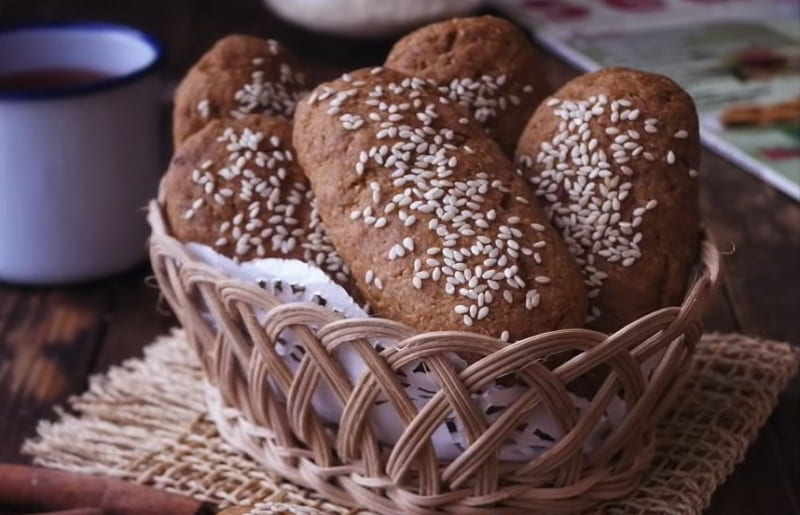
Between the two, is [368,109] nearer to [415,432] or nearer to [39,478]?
[415,432]

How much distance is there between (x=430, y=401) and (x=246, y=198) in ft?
0.72

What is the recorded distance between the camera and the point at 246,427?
0.82 m

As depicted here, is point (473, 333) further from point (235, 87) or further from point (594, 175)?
point (235, 87)

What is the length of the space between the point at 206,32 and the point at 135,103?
0.78m

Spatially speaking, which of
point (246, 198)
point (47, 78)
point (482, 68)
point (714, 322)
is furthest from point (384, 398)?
point (47, 78)

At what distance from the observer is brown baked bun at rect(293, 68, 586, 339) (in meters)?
0.70

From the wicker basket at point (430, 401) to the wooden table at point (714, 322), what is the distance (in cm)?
10

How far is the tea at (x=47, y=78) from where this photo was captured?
1.15 metres

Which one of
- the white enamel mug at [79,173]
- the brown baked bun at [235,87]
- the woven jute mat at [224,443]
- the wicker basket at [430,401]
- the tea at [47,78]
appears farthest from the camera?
the tea at [47,78]

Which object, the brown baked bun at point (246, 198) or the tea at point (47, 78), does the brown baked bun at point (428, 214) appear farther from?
the tea at point (47, 78)

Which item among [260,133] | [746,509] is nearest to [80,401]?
Answer: [260,133]

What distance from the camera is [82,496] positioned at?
0.79 m

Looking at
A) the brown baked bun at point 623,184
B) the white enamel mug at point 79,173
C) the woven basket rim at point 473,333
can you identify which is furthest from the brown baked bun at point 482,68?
the white enamel mug at point 79,173

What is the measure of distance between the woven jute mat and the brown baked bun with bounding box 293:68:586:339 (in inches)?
6.2
